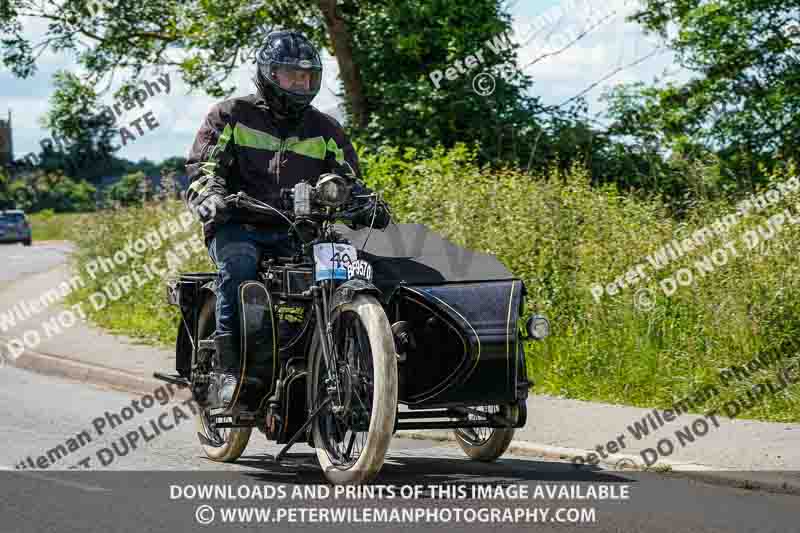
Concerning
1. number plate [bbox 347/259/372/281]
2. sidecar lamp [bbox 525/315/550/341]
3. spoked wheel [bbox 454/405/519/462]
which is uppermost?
number plate [bbox 347/259/372/281]

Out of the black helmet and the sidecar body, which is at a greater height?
the black helmet

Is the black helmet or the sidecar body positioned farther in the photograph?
the black helmet

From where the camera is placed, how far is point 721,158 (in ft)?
58.7

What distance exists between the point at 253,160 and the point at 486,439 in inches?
88.4

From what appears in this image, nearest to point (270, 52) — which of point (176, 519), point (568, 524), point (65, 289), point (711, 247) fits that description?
point (176, 519)

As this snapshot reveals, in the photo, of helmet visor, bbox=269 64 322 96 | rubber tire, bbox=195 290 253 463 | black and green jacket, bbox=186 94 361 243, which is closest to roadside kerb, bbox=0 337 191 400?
rubber tire, bbox=195 290 253 463

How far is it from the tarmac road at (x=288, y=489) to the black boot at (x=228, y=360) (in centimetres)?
52

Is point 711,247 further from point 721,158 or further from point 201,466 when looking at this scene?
point 721,158

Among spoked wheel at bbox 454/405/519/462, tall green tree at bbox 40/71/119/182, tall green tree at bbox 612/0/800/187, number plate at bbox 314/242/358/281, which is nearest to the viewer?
number plate at bbox 314/242/358/281

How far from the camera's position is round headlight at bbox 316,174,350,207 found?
6711 mm

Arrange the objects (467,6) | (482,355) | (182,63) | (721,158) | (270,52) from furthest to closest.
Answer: (182,63)
(467,6)
(721,158)
(270,52)
(482,355)

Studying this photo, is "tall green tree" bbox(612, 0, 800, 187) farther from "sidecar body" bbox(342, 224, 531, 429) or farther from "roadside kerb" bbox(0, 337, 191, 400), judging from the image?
"sidecar body" bbox(342, 224, 531, 429)

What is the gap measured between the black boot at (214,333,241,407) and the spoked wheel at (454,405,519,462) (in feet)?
4.90

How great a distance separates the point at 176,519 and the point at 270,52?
107 inches
